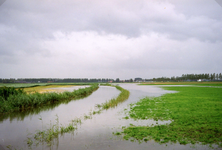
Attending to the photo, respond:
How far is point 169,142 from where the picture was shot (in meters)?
9.35

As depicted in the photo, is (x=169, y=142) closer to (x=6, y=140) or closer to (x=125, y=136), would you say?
(x=125, y=136)

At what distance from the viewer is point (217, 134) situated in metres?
10.2

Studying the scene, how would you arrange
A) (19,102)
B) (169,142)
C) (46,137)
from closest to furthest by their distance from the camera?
(169,142) → (46,137) → (19,102)

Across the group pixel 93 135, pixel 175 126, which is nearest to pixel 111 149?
pixel 93 135

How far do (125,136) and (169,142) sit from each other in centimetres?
298

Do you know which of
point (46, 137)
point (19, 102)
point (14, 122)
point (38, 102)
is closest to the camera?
point (46, 137)

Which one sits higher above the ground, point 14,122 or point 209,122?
point 209,122

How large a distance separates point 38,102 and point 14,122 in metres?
9.69

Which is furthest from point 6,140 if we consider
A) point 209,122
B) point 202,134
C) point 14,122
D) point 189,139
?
point 209,122

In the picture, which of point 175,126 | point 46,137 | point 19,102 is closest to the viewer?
point 46,137

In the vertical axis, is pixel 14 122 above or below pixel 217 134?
below

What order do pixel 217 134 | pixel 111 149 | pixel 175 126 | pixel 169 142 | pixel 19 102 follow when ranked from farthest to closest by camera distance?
pixel 19 102, pixel 175 126, pixel 217 134, pixel 169 142, pixel 111 149

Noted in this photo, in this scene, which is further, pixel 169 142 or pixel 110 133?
pixel 110 133

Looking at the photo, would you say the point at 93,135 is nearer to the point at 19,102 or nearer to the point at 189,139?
the point at 189,139
